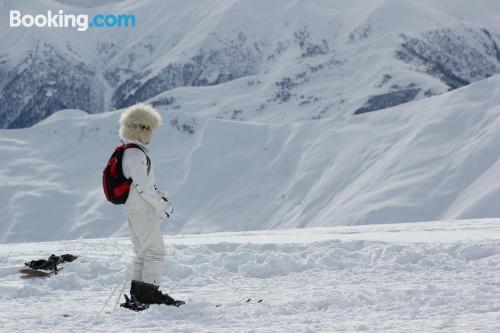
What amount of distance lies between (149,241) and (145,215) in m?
0.28

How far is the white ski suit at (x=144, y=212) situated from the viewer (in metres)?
7.83

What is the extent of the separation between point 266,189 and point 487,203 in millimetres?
42114

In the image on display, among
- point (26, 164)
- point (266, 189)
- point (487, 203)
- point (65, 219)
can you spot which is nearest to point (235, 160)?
point (266, 189)

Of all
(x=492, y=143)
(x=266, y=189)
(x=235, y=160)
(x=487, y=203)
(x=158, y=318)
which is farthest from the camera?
(x=235, y=160)

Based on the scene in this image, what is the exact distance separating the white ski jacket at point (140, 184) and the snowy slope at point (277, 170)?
53.6m

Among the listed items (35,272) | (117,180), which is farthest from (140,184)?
A: (35,272)

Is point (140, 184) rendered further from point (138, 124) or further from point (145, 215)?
point (138, 124)

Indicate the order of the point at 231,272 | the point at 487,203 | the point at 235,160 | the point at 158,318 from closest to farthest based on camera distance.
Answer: the point at 158,318 < the point at 231,272 < the point at 487,203 < the point at 235,160

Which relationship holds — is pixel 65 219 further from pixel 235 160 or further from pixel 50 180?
pixel 235 160

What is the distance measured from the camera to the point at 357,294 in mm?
8062

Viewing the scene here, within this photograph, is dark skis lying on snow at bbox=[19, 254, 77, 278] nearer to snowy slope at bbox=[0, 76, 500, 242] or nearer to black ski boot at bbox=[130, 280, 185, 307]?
black ski boot at bbox=[130, 280, 185, 307]

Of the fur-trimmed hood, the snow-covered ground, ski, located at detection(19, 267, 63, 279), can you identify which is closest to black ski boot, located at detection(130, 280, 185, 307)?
the snow-covered ground

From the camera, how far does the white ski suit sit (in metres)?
7.83

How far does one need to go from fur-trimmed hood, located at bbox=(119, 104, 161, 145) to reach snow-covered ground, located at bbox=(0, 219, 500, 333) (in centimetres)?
186
